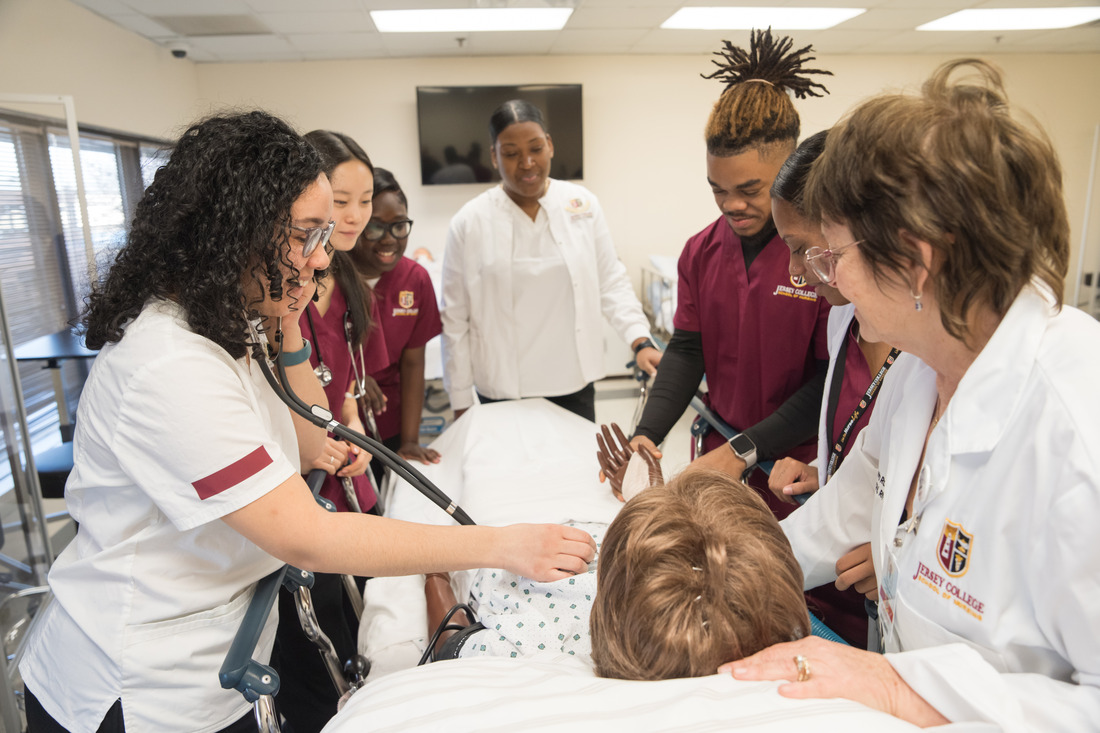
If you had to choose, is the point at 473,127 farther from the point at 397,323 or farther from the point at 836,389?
the point at 836,389

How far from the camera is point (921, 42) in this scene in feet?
18.5

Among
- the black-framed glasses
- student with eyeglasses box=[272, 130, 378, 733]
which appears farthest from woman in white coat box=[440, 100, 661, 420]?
student with eyeglasses box=[272, 130, 378, 733]

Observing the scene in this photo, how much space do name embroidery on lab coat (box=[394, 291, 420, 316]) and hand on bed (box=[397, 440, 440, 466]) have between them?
18.5 inches

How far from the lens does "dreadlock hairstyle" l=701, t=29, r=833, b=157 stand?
4.93 ft

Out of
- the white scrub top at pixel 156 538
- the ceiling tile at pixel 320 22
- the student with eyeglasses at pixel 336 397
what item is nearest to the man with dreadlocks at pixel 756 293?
the student with eyeglasses at pixel 336 397

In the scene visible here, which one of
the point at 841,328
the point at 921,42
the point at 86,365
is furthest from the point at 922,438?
the point at 921,42

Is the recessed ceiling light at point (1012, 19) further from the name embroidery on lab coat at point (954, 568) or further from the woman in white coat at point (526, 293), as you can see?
the name embroidery on lab coat at point (954, 568)

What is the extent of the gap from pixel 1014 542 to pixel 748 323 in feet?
3.32

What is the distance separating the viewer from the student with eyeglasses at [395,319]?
2225mm

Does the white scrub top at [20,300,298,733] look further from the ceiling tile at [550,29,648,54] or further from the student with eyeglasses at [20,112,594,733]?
the ceiling tile at [550,29,648,54]

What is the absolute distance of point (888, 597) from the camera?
891 mm

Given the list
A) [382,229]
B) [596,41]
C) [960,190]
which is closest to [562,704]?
[960,190]

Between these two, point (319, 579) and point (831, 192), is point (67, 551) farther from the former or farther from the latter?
point (831, 192)

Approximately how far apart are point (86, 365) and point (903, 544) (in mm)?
4665
